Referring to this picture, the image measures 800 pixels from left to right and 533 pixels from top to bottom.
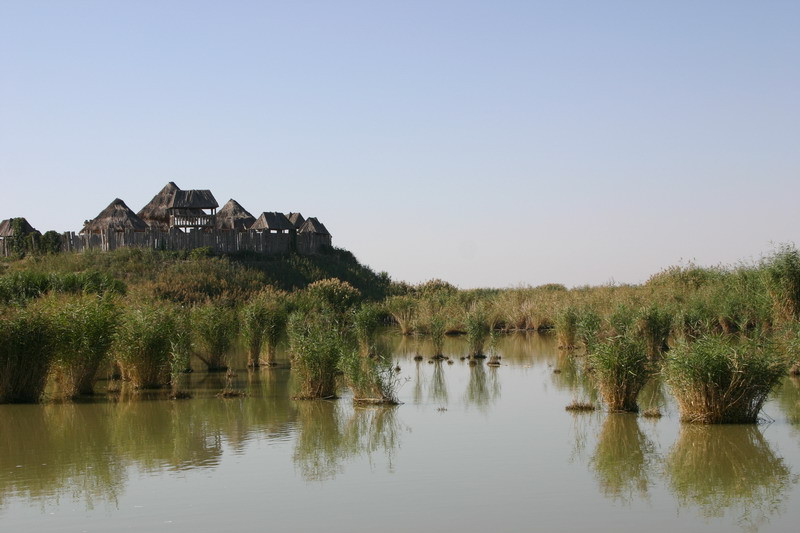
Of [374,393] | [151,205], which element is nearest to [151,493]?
[374,393]

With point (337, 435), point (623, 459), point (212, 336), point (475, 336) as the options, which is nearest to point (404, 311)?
point (475, 336)

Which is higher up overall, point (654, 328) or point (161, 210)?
point (161, 210)

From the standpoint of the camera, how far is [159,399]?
18.6 metres

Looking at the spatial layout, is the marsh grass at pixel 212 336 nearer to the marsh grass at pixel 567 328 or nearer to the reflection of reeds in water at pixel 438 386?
the reflection of reeds in water at pixel 438 386

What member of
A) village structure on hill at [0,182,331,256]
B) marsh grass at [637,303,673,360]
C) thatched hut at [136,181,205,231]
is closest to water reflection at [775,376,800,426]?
marsh grass at [637,303,673,360]

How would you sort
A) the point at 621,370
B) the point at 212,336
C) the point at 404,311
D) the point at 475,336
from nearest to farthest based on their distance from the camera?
the point at 621,370, the point at 212,336, the point at 475,336, the point at 404,311

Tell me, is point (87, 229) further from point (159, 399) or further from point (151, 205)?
point (159, 399)

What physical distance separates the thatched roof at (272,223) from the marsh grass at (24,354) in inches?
1570

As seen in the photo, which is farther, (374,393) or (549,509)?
(374,393)

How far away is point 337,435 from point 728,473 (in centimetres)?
605

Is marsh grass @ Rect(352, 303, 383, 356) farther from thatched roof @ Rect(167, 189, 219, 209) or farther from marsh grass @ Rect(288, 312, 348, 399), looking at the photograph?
thatched roof @ Rect(167, 189, 219, 209)

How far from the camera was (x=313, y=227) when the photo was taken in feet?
204

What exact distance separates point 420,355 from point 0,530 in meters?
19.2

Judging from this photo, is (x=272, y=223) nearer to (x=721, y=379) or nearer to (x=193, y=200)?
(x=193, y=200)
